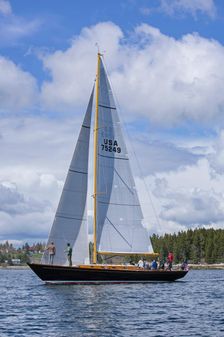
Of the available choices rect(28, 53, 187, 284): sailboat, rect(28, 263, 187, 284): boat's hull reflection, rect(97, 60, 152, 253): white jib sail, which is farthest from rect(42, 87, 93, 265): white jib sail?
rect(97, 60, 152, 253): white jib sail

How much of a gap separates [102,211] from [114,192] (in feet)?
6.79

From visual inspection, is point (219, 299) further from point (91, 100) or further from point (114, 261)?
point (91, 100)

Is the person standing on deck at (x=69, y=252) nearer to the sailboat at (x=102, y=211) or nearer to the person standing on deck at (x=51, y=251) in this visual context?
the sailboat at (x=102, y=211)

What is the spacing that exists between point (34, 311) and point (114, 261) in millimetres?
23852

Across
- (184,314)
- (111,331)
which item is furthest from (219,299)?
(111,331)

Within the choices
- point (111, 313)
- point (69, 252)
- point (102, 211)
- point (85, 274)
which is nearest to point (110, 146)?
point (102, 211)

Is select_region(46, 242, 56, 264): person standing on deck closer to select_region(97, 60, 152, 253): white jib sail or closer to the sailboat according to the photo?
the sailboat

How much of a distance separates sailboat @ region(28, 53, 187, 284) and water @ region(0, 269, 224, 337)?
11.5 feet

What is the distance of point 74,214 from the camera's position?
56125 mm

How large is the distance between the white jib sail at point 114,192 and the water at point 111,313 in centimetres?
699

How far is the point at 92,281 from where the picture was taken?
54.7m

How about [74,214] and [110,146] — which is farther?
[110,146]

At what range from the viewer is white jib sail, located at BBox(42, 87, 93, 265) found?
181 ft

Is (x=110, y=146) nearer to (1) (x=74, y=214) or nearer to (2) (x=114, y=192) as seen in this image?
(2) (x=114, y=192)
